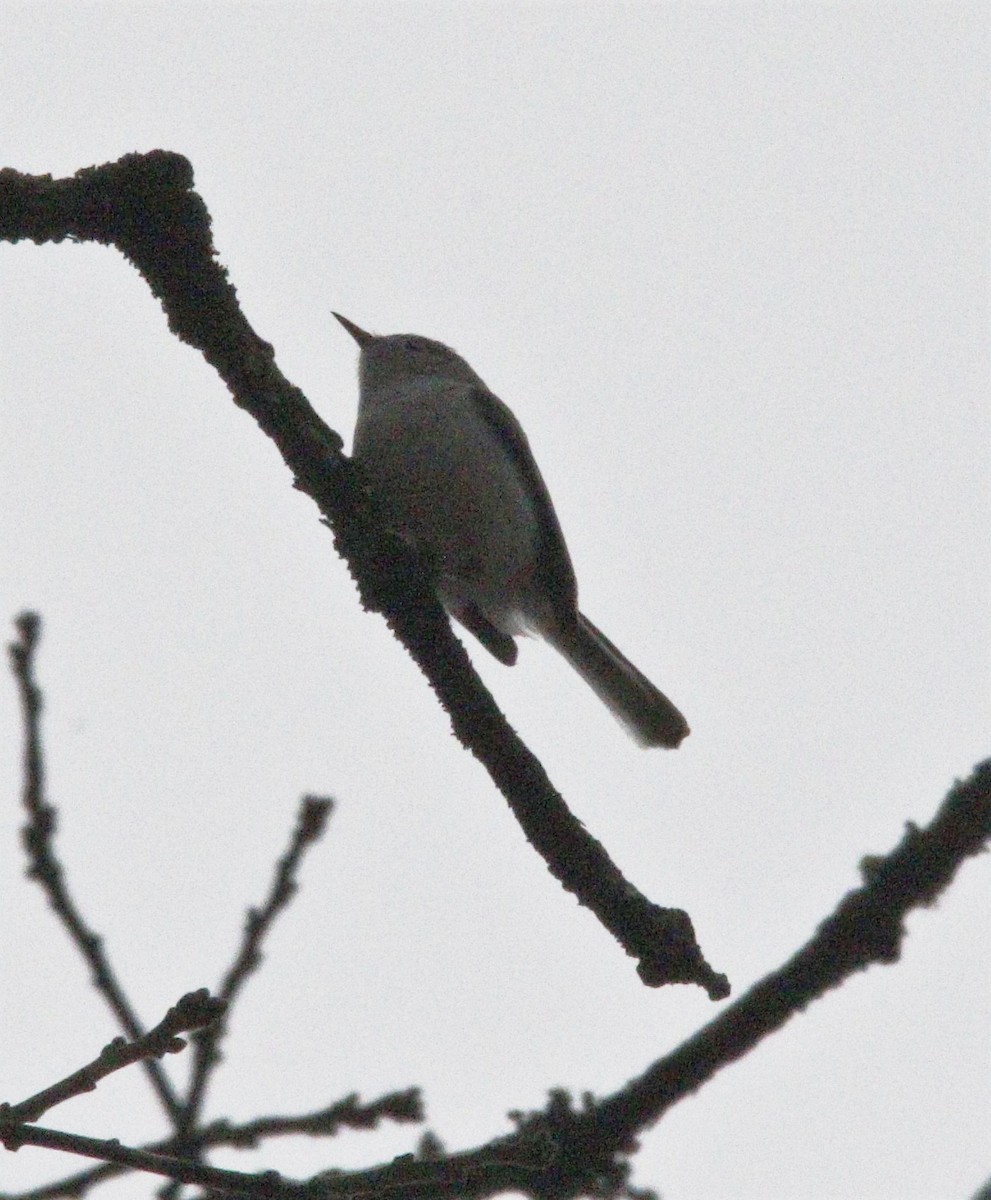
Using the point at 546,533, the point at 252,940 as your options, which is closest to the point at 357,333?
the point at 546,533

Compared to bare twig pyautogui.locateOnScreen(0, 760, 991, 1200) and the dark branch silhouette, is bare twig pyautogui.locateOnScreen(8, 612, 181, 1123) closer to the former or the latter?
the dark branch silhouette

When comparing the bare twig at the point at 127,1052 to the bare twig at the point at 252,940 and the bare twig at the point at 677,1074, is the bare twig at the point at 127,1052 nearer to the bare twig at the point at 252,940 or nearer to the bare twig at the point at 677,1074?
the bare twig at the point at 677,1074

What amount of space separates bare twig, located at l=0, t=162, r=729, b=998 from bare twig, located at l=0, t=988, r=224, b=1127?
2.82ft

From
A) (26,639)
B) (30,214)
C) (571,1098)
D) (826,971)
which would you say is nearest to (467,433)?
(26,639)

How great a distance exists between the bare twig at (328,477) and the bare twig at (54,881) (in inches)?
34.9

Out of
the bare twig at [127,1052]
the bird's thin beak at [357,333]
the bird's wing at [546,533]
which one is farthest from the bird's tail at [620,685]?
the bare twig at [127,1052]

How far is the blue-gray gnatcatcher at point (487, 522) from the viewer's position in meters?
5.96

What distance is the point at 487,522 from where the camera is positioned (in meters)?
6.09

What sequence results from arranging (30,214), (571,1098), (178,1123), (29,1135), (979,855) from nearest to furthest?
(979,855), (29,1135), (571,1098), (30,214), (178,1123)

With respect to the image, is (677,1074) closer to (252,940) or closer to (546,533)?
(252,940)

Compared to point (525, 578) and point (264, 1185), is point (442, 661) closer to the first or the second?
point (264, 1185)

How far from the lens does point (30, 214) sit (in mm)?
2689

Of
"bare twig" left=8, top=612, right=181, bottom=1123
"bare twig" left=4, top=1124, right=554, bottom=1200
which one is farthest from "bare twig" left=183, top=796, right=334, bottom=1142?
"bare twig" left=4, top=1124, right=554, bottom=1200

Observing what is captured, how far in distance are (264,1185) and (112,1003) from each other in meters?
1.34
